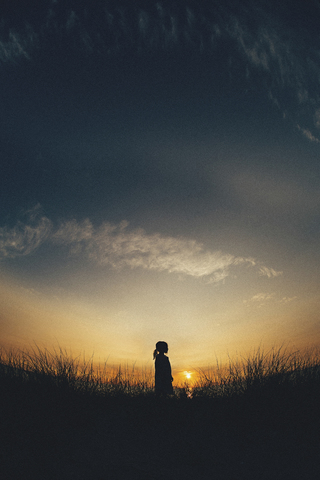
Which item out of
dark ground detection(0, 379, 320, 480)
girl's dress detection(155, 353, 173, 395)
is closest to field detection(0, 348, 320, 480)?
dark ground detection(0, 379, 320, 480)

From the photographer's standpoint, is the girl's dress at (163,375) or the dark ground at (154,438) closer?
the dark ground at (154,438)

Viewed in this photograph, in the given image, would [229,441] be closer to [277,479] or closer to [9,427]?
[277,479]

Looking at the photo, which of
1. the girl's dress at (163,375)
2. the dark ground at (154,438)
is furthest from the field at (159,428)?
the girl's dress at (163,375)

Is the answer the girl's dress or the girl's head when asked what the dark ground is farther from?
the girl's head

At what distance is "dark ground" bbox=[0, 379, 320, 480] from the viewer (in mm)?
2670

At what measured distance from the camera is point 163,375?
7035 mm

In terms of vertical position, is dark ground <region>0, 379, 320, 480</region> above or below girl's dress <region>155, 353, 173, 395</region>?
below

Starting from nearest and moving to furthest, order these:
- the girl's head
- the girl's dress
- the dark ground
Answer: the dark ground → the girl's dress → the girl's head

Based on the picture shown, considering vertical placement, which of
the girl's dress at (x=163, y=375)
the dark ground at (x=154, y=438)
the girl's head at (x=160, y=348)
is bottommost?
the dark ground at (x=154, y=438)

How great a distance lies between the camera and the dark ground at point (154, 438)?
267 centimetres

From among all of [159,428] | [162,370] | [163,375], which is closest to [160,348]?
[162,370]

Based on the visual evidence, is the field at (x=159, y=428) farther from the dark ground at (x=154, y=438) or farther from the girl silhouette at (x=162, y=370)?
the girl silhouette at (x=162, y=370)

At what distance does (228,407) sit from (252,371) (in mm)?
1076

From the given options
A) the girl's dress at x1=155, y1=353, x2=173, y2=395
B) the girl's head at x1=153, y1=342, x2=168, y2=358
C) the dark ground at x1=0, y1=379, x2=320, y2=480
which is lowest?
the dark ground at x1=0, y1=379, x2=320, y2=480
